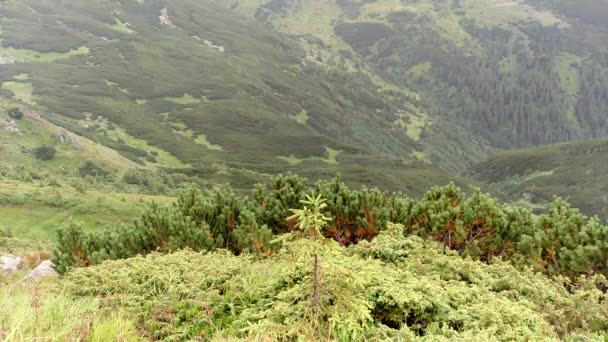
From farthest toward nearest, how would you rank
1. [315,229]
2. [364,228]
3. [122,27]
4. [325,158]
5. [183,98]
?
1. [122,27]
2. [183,98]
3. [325,158]
4. [364,228]
5. [315,229]

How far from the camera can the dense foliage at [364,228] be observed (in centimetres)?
1159

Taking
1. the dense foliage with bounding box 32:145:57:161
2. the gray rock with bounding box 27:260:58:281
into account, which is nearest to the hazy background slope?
the dense foliage with bounding box 32:145:57:161

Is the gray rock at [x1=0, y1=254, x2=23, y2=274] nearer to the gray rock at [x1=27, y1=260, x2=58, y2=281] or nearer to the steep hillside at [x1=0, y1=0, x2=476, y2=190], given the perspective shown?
the gray rock at [x1=27, y1=260, x2=58, y2=281]

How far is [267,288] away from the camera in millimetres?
6984

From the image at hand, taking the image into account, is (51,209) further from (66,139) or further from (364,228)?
(66,139)

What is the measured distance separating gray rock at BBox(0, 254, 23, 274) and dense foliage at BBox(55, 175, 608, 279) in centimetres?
405

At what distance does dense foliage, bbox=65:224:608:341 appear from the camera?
235 inches

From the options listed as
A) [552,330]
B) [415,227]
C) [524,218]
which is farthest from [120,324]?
[524,218]

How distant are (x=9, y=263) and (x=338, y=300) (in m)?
14.9

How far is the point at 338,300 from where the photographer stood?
6.09 meters

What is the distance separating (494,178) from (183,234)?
166201 mm

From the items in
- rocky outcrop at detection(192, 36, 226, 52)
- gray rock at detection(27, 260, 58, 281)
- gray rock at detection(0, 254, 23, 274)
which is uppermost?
gray rock at detection(27, 260, 58, 281)

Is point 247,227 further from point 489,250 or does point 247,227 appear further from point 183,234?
point 489,250

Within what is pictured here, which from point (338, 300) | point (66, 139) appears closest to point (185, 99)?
point (66, 139)
